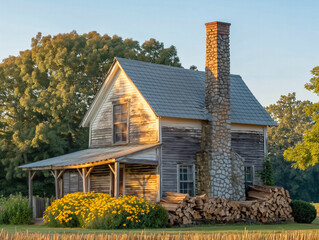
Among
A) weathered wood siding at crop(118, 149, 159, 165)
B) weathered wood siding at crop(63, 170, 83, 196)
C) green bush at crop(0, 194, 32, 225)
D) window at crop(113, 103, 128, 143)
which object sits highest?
window at crop(113, 103, 128, 143)

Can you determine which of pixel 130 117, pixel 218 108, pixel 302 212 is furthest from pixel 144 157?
pixel 302 212

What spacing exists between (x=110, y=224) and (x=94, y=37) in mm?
22575

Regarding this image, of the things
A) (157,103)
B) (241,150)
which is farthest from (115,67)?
(241,150)

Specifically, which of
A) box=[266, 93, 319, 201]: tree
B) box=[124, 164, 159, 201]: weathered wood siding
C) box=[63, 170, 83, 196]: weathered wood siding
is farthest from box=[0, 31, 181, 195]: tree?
box=[266, 93, 319, 201]: tree

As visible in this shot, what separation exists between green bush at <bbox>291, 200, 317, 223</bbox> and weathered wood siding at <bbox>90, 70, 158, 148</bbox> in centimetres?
762

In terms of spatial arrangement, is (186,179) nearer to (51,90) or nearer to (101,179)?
(101,179)

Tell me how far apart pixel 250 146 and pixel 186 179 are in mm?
4347

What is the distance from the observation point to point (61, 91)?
38.7m

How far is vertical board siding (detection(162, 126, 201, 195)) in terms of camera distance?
25.1m

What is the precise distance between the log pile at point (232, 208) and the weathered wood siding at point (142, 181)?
0.83 m

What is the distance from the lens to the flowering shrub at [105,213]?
2133 centimetres

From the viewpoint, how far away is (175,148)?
25.5 metres

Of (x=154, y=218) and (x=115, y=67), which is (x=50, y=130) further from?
(x=154, y=218)

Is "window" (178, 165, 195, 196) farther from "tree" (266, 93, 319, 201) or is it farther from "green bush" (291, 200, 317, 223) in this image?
"tree" (266, 93, 319, 201)
